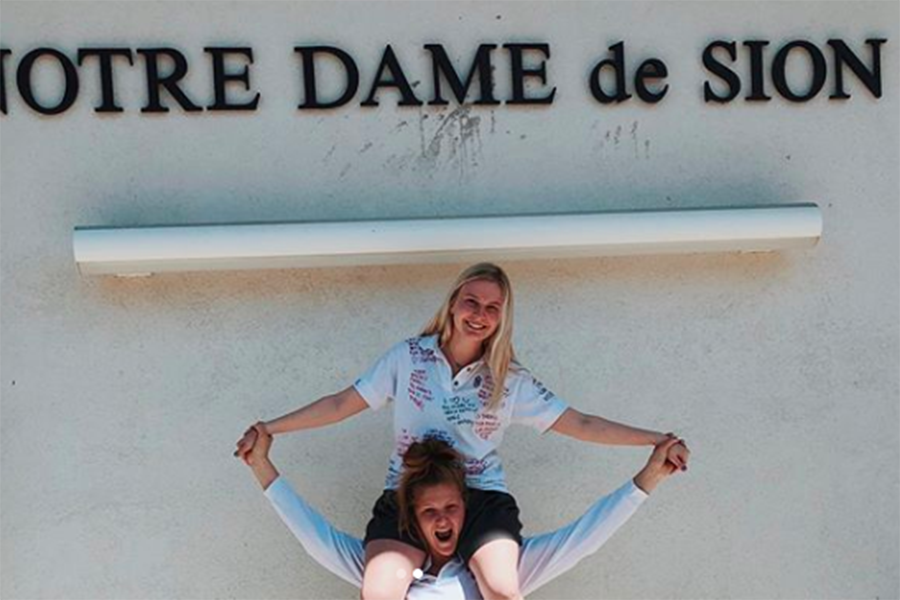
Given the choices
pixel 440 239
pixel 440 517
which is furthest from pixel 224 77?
pixel 440 517

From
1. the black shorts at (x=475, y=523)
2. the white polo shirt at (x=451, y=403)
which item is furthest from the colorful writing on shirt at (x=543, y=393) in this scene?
the black shorts at (x=475, y=523)

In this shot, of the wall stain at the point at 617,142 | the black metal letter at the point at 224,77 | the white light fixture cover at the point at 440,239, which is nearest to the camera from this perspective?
the white light fixture cover at the point at 440,239

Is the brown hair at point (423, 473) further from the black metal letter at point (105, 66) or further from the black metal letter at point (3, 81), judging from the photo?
the black metal letter at point (3, 81)

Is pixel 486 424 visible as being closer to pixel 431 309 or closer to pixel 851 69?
pixel 431 309

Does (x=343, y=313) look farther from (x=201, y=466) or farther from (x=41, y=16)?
(x=41, y=16)

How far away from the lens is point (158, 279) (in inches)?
224

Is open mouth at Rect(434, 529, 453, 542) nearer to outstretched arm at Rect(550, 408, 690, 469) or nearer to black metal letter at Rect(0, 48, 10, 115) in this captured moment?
outstretched arm at Rect(550, 408, 690, 469)

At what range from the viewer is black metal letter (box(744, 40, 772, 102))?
594 centimetres

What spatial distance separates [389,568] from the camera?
4.98 m

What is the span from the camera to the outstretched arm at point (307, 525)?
5090 mm

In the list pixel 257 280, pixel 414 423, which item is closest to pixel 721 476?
pixel 414 423

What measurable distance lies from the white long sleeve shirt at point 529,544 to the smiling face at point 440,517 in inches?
2.4

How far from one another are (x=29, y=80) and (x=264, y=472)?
5.54ft

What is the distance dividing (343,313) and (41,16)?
1.52m
